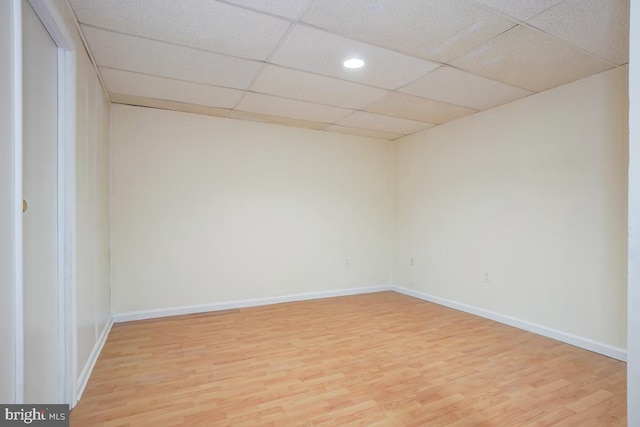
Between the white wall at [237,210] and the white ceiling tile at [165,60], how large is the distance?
1.19m

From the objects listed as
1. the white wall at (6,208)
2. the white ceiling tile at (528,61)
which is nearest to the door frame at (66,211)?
the white wall at (6,208)

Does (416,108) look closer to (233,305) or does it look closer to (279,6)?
(279,6)

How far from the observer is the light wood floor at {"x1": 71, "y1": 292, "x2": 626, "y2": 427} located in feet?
6.62

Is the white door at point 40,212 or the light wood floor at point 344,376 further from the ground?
the white door at point 40,212

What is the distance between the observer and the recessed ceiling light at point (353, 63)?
2662mm

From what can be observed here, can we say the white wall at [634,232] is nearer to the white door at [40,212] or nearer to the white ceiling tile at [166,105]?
the white door at [40,212]

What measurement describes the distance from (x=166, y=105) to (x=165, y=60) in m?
1.24

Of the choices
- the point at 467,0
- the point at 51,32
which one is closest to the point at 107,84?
the point at 51,32

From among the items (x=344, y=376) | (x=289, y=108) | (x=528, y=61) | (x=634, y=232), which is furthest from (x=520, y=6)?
(x=344, y=376)

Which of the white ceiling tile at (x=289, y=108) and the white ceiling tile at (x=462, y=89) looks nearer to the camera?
the white ceiling tile at (x=462, y=89)

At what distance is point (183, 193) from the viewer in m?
4.07

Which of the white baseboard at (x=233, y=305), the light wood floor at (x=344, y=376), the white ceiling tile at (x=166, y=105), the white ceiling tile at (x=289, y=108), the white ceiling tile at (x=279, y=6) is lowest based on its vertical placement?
the light wood floor at (x=344, y=376)

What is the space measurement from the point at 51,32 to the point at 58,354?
6.17 ft

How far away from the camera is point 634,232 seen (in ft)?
3.49
